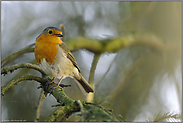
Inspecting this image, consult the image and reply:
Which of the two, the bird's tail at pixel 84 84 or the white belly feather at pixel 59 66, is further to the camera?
the bird's tail at pixel 84 84

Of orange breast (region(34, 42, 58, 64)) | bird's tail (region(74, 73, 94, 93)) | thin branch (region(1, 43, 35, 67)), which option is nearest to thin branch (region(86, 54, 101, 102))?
bird's tail (region(74, 73, 94, 93))

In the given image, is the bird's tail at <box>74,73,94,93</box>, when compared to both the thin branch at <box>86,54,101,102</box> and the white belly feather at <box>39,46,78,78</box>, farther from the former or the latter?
the white belly feather at <box>39,46,78,78</box>

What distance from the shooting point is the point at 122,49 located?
2174mm

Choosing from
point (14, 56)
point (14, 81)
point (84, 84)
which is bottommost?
point (84, 84)

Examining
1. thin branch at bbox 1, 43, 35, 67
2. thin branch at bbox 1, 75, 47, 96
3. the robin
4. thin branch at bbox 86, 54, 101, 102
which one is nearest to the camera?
thin branch at bbox 1, 75, 47, 96

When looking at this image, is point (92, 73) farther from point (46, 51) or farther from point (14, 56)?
point (14, 56)

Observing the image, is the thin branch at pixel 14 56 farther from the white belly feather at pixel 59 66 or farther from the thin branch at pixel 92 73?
the thin branch at pixel 92 73

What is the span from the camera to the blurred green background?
2078 mm

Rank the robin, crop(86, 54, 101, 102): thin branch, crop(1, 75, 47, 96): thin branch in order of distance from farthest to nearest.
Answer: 1. crop(86, 54, 101, 102): thin branch
2. the robin
3. crop(1, 75, 47, 96): thin branch

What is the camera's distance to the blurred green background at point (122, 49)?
208 centimetres

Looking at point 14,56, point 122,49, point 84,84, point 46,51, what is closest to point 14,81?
point 46,51

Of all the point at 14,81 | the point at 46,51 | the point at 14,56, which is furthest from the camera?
the point at 14,56

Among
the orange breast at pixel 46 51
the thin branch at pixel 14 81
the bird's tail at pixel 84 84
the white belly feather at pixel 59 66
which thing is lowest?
the bird's tail at pixel 84 84

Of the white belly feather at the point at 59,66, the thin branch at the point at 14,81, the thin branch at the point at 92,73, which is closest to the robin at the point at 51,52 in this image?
the white belly feather at the point at 59,66
